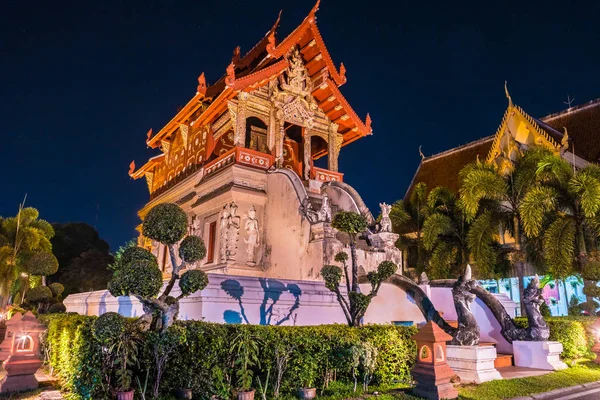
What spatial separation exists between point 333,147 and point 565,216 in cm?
909

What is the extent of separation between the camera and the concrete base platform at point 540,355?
29.7ft

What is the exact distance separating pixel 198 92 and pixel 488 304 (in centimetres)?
1387

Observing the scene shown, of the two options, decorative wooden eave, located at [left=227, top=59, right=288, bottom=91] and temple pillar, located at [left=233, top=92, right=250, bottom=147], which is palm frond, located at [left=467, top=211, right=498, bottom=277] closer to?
temple pillar, located at [left=233, top=92, right=250, bottom=147]

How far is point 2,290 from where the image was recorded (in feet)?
59.8

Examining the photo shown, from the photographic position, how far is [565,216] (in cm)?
1352

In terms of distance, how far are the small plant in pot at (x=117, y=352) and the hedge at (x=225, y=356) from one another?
0.11 m

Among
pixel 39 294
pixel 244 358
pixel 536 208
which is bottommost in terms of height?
pixel 244 358

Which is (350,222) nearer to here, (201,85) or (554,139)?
(201,85)

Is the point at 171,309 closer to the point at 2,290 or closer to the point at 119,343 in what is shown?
the point at 119,343

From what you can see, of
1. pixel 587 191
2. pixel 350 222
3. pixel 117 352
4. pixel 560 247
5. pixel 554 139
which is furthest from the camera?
pixel 554 139

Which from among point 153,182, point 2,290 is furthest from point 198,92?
point 2,290

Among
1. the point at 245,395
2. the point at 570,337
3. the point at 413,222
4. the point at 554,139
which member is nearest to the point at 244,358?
the point at 245,395

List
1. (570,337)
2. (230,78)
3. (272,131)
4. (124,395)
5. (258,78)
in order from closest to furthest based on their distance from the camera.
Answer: (124,395)
(570,337)
(230,78)
(258,78)
(272,131)

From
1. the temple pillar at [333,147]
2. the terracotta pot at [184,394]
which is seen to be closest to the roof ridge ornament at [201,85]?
the temple pillar at [333,147]
